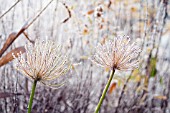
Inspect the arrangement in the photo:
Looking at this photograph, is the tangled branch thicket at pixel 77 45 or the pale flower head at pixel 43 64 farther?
the tangled branch thicket at pixel 77 45

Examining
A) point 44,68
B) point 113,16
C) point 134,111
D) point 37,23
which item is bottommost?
point 134,111

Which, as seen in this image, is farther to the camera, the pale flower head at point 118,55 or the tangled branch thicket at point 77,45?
the tangled branch thicket at point 77,45

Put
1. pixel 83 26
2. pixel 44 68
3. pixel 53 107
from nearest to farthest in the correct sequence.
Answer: pixel 44 68
pixel 53 107
pixel 83 26

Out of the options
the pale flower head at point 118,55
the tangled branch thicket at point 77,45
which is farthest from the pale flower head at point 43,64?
the tangled branch thicket at point 77,45

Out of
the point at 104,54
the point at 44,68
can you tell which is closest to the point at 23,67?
the point at 44,68

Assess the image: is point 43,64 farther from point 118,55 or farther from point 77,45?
point 77,45

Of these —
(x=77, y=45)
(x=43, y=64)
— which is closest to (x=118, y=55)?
(x=43, y=64)

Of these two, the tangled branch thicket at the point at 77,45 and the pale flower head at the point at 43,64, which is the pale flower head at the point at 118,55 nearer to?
the pale flower head at the point at 43,64

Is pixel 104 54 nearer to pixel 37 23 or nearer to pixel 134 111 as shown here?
pixel 37 23

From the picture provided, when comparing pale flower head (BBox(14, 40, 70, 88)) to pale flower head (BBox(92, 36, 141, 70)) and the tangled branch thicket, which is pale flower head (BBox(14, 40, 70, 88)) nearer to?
pale flower head (BBox(92, 36, 141, 70))
